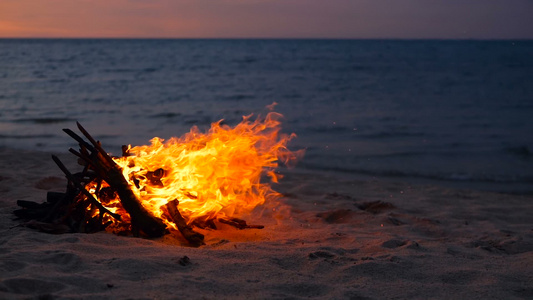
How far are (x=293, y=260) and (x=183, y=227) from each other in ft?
3.62

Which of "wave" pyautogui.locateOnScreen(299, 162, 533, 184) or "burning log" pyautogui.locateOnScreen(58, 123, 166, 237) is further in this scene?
"wave" pyautogui.locateOnScreen(299, 162, 533, 184)

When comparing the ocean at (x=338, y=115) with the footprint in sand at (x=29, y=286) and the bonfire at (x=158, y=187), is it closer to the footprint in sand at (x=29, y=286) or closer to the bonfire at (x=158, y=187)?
the bonfire at (x=158, y=187)

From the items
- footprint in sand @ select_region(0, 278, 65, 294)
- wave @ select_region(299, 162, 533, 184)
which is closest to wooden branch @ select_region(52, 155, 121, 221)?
footprint in sand @ select_region(0, 278, 65, 294)

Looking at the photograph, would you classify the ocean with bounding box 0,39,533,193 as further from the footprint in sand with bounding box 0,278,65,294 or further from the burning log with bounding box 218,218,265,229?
the footprint in sand with bounding box 0,278,65,294

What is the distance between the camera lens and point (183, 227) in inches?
187

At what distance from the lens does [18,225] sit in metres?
4.80

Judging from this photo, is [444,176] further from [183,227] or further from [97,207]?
[97,207]

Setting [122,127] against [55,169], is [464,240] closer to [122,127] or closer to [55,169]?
[55,169]

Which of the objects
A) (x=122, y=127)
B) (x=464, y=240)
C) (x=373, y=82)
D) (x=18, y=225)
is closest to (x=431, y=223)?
(x=464, y=240)

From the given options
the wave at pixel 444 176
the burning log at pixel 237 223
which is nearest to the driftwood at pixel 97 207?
the burning log at pixel 237 223

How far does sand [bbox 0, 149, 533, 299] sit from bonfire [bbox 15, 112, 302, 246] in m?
0.21

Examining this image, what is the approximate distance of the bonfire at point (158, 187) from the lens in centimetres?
473

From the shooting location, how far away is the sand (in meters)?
3.54

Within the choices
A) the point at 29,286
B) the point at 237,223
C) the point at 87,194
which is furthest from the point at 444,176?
the point at 29,286
